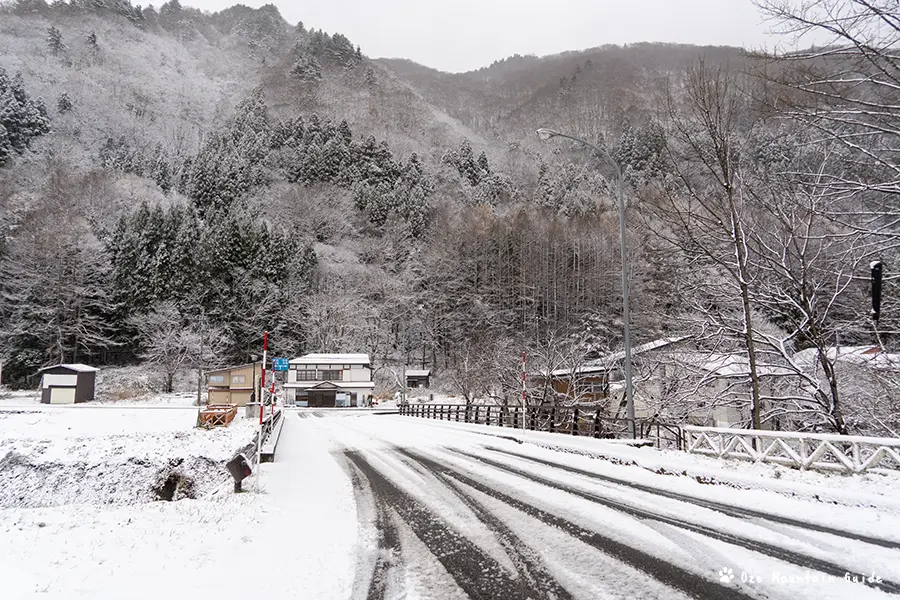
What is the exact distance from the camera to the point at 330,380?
52.4 m

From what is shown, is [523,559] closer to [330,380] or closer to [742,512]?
[742,512]

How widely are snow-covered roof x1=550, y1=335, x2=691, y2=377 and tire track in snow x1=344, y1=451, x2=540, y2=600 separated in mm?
13472

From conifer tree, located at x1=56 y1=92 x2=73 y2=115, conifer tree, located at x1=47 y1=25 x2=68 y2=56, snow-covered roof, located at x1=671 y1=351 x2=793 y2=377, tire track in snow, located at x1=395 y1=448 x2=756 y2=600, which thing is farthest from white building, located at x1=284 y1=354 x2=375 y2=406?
conifer tree, located at x1=47 y1=25 x2=68 y2=56

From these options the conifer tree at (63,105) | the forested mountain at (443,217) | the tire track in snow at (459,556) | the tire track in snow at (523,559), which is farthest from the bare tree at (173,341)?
the conifer tree at (63,105)

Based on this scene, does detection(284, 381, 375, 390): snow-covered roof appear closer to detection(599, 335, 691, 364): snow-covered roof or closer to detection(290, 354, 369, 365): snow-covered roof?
detection(290, 354, 369, 365): snow-covered roof

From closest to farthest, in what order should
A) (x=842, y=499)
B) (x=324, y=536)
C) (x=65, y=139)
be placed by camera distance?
(x=324, y=536) → (x=842, y=499) → (x=65, y=139)

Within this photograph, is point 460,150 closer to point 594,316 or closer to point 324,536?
point 594,316

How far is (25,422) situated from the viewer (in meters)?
25.2

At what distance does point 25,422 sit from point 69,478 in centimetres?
1525

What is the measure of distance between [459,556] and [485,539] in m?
0.53

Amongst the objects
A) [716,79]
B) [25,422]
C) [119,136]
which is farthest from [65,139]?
[716,79]

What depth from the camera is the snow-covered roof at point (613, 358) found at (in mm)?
20123

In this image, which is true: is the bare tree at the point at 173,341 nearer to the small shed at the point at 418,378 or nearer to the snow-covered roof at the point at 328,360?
the snow-covered roof at the point at 328,360

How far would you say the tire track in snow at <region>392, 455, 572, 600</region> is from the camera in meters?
3.39
